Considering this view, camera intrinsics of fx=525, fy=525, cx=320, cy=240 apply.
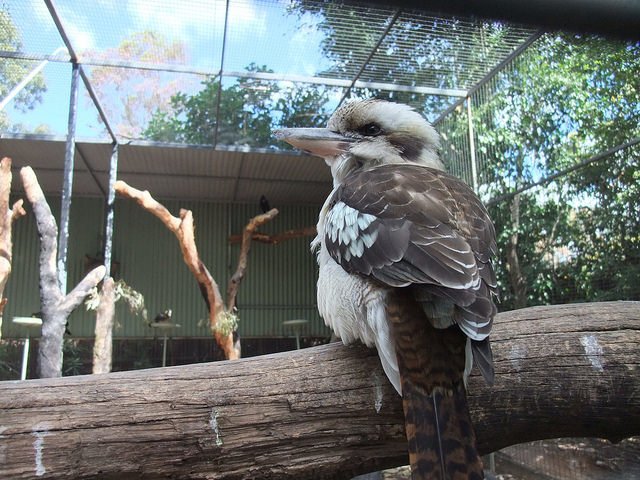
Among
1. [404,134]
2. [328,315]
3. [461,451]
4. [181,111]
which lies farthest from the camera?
[181,111]

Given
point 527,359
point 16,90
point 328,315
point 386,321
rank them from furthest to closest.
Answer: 1. point 16,90
2. point 328,315
3. point 527,359
4. point 386,321

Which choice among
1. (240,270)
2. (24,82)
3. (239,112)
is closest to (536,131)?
(239,112)

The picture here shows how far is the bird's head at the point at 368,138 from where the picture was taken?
209 centimetres

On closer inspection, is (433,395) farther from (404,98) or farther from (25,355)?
(25,355)

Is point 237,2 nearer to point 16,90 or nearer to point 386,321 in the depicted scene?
point 16,90

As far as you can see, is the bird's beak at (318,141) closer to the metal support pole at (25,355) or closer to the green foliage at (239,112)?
the green foliage at (239,112)

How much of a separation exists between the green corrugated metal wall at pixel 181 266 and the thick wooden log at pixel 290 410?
918 cm

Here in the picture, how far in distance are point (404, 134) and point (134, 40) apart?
3.94 meters

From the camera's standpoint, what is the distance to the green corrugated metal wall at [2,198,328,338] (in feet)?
33.3

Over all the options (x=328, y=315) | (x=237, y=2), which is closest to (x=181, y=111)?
(x=237, y=2)

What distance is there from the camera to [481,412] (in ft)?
4.79

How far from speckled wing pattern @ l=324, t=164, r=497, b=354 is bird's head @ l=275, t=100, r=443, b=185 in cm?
28

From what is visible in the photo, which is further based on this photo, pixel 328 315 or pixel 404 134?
pixel 404 134

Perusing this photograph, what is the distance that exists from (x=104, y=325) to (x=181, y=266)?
16.4ft
